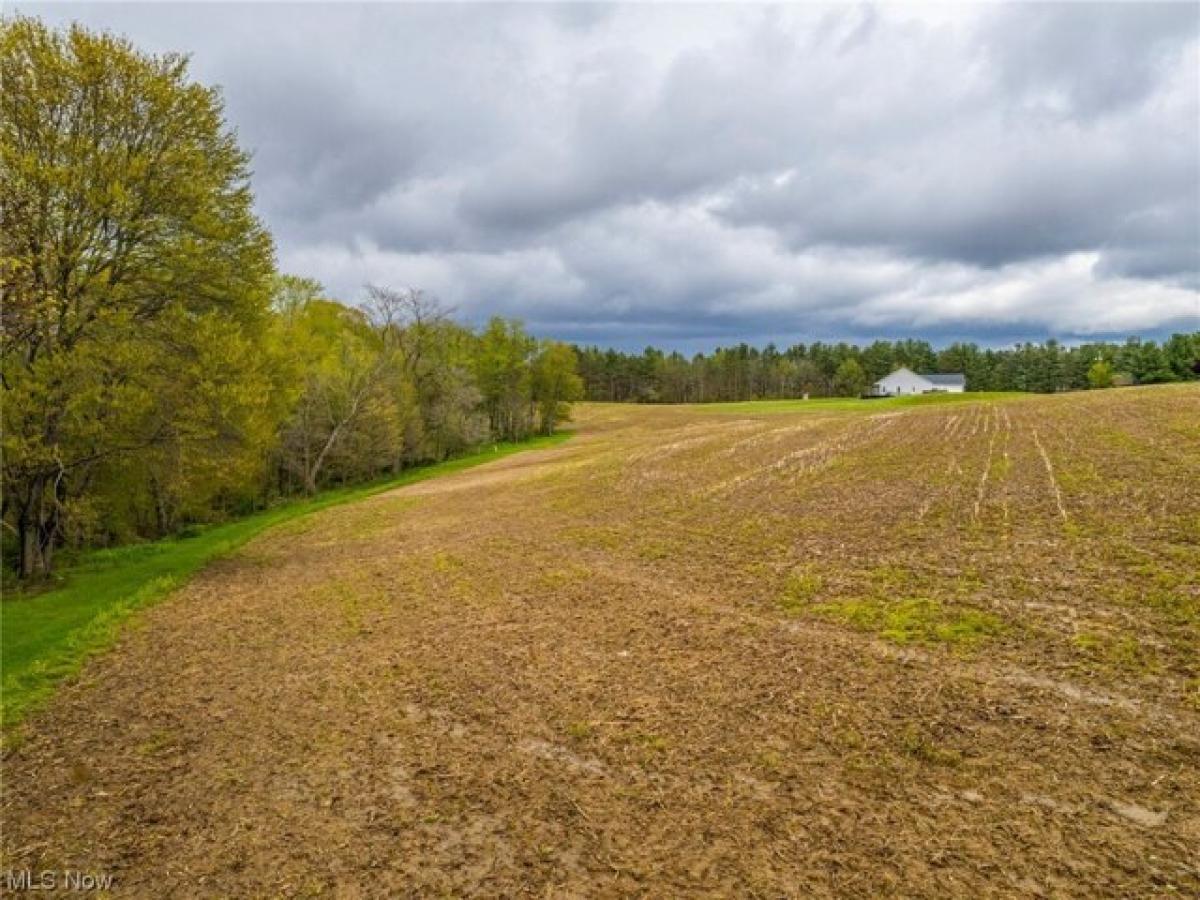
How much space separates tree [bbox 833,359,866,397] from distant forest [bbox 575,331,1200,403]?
0.22m

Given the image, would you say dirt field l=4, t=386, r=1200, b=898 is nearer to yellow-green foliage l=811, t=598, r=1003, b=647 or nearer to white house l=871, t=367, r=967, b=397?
yellow-green foliage l=811, t=598, r=1003, b=647

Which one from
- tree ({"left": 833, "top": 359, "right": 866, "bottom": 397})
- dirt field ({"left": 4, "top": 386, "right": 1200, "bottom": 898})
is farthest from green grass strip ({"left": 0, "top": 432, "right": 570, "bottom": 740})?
tree ({"left": 833, "top": 359, "right": 866, "bottom": 397})

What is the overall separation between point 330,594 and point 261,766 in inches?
313

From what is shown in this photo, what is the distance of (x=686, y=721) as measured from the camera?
7969 mm

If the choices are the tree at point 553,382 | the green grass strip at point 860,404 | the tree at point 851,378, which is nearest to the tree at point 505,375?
the tree at point 553,382

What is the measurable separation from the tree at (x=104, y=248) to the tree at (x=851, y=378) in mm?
149512

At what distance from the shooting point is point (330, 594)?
15.1m

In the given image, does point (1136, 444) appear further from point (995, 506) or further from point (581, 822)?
point (581, 822)

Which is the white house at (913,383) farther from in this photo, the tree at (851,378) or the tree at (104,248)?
the tree at (104,248)

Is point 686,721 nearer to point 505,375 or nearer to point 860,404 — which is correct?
point 505,375

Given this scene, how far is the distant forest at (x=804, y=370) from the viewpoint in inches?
5758

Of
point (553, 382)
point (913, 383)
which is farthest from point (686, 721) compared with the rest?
point (913, 383)

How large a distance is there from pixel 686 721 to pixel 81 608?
14379 mm

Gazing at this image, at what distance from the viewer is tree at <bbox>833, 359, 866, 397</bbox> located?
499 ft
